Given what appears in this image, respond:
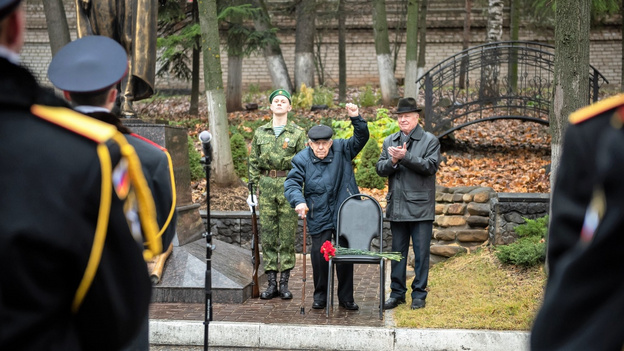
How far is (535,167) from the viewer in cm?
1479

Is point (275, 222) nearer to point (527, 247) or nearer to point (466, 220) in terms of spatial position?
point (527, 247)

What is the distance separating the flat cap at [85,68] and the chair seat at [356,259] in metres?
5.48

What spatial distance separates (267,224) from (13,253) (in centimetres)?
721

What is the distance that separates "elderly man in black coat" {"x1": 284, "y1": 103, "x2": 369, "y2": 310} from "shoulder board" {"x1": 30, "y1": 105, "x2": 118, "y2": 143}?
6206mm

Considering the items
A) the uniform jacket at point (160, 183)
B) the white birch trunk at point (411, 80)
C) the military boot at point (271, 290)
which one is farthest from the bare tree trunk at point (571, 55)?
the white birch trunk at point (411, 80)

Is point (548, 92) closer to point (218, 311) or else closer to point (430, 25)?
point (218, 311)

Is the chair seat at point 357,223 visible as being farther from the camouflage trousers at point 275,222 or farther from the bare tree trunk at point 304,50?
the bare tree trunk at point 304,50

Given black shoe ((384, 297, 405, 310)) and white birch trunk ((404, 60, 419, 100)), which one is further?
white birch trunk ((404, 60, 419, 100))

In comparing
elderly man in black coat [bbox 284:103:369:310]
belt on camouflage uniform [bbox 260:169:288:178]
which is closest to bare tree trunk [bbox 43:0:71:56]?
belt on camouflage uniform [bbox 260:169:288:178]

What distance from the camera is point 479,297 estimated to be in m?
8.44

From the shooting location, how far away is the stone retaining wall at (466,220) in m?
10.6

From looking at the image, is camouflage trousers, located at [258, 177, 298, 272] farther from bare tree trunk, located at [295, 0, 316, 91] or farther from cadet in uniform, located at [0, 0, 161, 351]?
bare tree trunk, located at [295, 0, 316, 91]

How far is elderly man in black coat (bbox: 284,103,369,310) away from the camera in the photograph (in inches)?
328

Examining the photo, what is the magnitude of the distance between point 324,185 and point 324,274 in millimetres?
993
